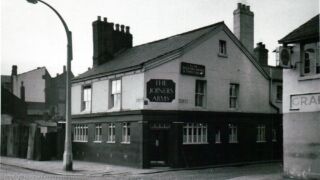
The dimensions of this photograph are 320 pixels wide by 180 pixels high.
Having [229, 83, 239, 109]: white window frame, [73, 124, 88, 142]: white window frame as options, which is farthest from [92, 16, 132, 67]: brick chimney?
[229, 83, 239, 109]: white window frame

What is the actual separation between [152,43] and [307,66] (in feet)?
45.7

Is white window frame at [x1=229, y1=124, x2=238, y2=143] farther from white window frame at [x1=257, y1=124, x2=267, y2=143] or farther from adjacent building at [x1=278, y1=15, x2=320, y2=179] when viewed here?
adjacent building at [x1=278, y1=15, x2=320, y2=179]

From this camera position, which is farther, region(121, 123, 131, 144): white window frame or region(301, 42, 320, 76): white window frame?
region(121, 123, 131, 144): white window frame

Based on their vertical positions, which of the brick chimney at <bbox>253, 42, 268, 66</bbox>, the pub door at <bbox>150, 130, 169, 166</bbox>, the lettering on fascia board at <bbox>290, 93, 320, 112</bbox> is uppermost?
the brick chimney at <bbox>253, 42, 268, 66</bbox>

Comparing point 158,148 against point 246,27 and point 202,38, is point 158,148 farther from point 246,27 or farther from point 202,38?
point 246,27

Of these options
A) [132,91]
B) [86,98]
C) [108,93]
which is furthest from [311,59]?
[86,98]

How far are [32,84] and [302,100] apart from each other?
46580 millimetres

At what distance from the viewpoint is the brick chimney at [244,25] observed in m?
29.5

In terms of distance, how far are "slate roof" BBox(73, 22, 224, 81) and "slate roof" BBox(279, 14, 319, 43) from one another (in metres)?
7.79

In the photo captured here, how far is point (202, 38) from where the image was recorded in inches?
977

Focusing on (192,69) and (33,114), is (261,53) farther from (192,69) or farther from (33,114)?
(33,114)

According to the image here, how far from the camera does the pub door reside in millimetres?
23250

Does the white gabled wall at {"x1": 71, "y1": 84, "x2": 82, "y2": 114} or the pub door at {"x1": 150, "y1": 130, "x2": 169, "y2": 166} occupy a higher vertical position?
the white gabled wall at {"x1": 71, "y1": 84, "x2": 82, "y2": 114}

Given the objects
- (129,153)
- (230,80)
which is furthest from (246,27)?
(129,153)
